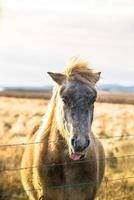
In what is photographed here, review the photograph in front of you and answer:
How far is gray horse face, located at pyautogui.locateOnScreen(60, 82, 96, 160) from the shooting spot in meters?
5.22

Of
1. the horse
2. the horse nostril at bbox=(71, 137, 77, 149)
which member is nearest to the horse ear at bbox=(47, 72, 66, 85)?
the horse

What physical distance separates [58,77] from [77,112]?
541mm

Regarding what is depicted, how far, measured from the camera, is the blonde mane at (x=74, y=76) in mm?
5770

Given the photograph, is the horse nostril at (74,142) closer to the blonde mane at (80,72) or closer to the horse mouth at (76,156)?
the horse mouth at (76,156)

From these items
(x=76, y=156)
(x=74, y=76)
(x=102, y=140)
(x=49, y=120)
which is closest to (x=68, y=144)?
(x=76, y=156)

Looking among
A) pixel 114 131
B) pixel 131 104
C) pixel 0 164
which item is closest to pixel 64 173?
pixel 0 164

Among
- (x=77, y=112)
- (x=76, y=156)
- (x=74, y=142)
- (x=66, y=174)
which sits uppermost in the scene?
(x=77, y=112)

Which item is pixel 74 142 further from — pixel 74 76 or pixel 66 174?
pixel 74 76

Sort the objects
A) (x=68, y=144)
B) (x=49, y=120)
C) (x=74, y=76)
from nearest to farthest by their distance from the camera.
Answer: (x=68, y=144), (x=74, y=76), (x=49, y=120)

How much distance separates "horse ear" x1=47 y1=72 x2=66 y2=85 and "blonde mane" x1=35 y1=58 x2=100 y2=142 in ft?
0.18

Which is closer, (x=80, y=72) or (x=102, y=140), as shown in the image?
(x=80, y=72)

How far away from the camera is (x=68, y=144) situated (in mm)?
5527

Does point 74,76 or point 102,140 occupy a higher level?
point 74,76

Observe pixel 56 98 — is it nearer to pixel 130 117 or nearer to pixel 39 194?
pixel 39 194
